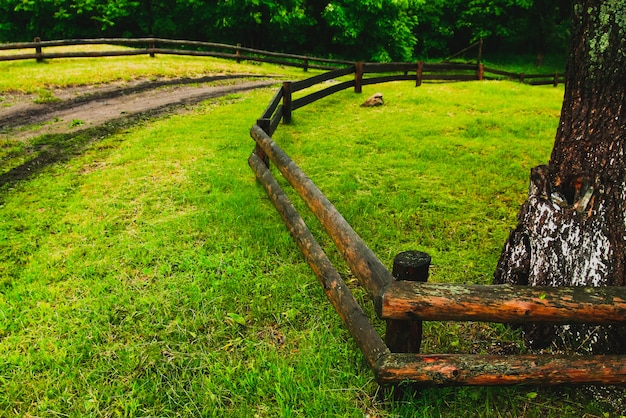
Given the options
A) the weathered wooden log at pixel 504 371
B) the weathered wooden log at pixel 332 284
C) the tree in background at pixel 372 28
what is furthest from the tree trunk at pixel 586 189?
the tree in background at pixel 372 28

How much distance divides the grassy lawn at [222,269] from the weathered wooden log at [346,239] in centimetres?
70

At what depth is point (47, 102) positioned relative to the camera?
12.2 m

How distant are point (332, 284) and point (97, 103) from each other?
36.3 ft

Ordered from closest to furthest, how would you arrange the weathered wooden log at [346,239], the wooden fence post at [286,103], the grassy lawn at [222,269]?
the weathered wooden log at [346,239] → the grassy lawn at [222,269] → the wooden fence post at [286,103]

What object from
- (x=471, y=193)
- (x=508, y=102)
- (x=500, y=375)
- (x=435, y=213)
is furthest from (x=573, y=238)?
(x=508, y=102)

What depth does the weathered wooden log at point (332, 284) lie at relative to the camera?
10.6 ft

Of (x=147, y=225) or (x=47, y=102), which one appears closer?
(x=147, y=225)

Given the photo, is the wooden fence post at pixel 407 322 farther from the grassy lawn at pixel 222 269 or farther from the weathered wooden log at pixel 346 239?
the grassy lawn at pixel 222 269

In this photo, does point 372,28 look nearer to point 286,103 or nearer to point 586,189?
point 286,103

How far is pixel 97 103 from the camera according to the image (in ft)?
41.1

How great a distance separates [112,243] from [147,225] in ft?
1.80

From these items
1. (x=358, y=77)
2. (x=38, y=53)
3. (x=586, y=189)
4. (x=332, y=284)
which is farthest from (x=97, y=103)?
→ (x=586, y=189)

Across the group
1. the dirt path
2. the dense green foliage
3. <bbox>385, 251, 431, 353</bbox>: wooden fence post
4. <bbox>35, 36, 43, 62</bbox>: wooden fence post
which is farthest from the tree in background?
<bbox>385, 251, 431, 353</bbox>: wooden fence post

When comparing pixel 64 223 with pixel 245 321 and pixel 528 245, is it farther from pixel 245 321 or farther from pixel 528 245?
pixel 528 245
